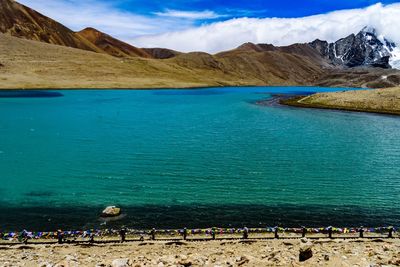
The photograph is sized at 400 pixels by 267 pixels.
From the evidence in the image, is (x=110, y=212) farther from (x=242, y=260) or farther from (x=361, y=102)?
(x=361, y=102)

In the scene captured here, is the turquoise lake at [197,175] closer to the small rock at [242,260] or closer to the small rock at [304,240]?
the small rock at [304,240]

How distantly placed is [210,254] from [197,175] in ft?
71.2

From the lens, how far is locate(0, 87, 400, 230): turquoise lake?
3744 centimetres

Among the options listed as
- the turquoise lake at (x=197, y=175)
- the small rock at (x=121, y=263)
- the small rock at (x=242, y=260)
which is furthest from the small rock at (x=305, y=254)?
the small rock at (x=121, y=263)

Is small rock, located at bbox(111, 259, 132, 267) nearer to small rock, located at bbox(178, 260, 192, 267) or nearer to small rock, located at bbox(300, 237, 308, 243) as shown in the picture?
small rock, located at bbox(178, 260, 192, 267)

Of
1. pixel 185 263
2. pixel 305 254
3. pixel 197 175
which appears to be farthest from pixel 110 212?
pixel 305 254

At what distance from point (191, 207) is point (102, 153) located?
27.5m

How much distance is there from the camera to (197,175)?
49.4m

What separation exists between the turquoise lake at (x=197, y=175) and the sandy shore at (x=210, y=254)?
195 inches

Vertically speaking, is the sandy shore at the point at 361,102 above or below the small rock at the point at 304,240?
above

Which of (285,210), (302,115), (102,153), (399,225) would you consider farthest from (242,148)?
(302,115)

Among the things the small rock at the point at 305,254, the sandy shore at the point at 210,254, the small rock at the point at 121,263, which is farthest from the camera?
the small rock at the point at 305,254

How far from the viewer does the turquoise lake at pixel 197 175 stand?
37.4 m

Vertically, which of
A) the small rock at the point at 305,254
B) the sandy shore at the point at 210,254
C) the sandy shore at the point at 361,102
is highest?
the sandy shore at the point at 361,102
